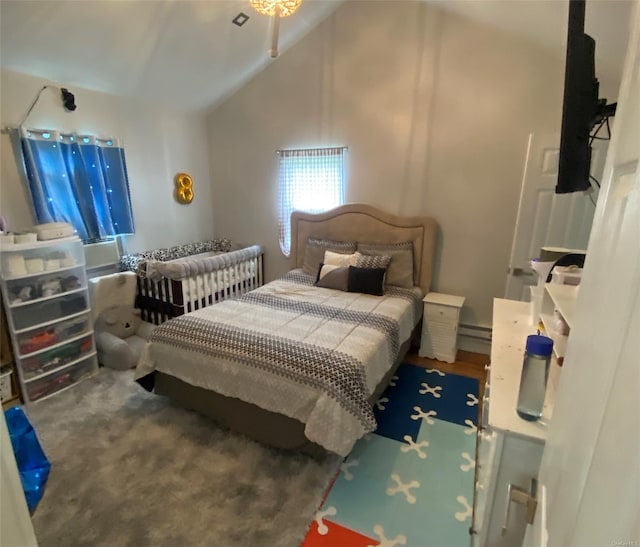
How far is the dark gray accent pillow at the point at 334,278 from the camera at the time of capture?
3066mm

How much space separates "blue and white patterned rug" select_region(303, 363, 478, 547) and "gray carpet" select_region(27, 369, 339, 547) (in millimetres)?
130

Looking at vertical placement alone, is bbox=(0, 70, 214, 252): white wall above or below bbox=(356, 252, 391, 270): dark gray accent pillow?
above

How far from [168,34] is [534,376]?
334cm

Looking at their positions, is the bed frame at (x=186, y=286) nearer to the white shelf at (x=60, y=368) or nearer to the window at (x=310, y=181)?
the white shelf at (x=60, y=368)

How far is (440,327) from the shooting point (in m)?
3.04

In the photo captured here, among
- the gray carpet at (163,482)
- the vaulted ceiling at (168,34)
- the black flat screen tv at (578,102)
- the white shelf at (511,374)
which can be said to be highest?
the vaulted ceiling at (168,34)

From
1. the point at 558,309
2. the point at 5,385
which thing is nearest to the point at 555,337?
the point at 558,309

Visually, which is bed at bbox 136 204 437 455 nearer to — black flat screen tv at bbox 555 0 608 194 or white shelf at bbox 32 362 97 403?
white shelf at bbox 32 362 97 403

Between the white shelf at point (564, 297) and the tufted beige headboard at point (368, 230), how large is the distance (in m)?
1.77

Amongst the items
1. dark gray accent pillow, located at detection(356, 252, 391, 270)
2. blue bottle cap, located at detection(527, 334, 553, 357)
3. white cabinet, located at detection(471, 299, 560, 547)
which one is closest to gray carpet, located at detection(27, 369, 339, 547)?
white cabinet, located at detection(471, 299, 560, 547)

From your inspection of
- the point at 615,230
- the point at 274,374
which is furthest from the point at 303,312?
the point at 615,230

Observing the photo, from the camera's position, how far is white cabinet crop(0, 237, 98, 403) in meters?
2.25

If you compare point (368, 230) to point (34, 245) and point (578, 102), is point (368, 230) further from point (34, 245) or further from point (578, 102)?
point (34, 245)

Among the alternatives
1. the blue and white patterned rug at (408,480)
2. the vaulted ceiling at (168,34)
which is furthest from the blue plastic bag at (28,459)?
the vaulted ceiling at (168,34)
